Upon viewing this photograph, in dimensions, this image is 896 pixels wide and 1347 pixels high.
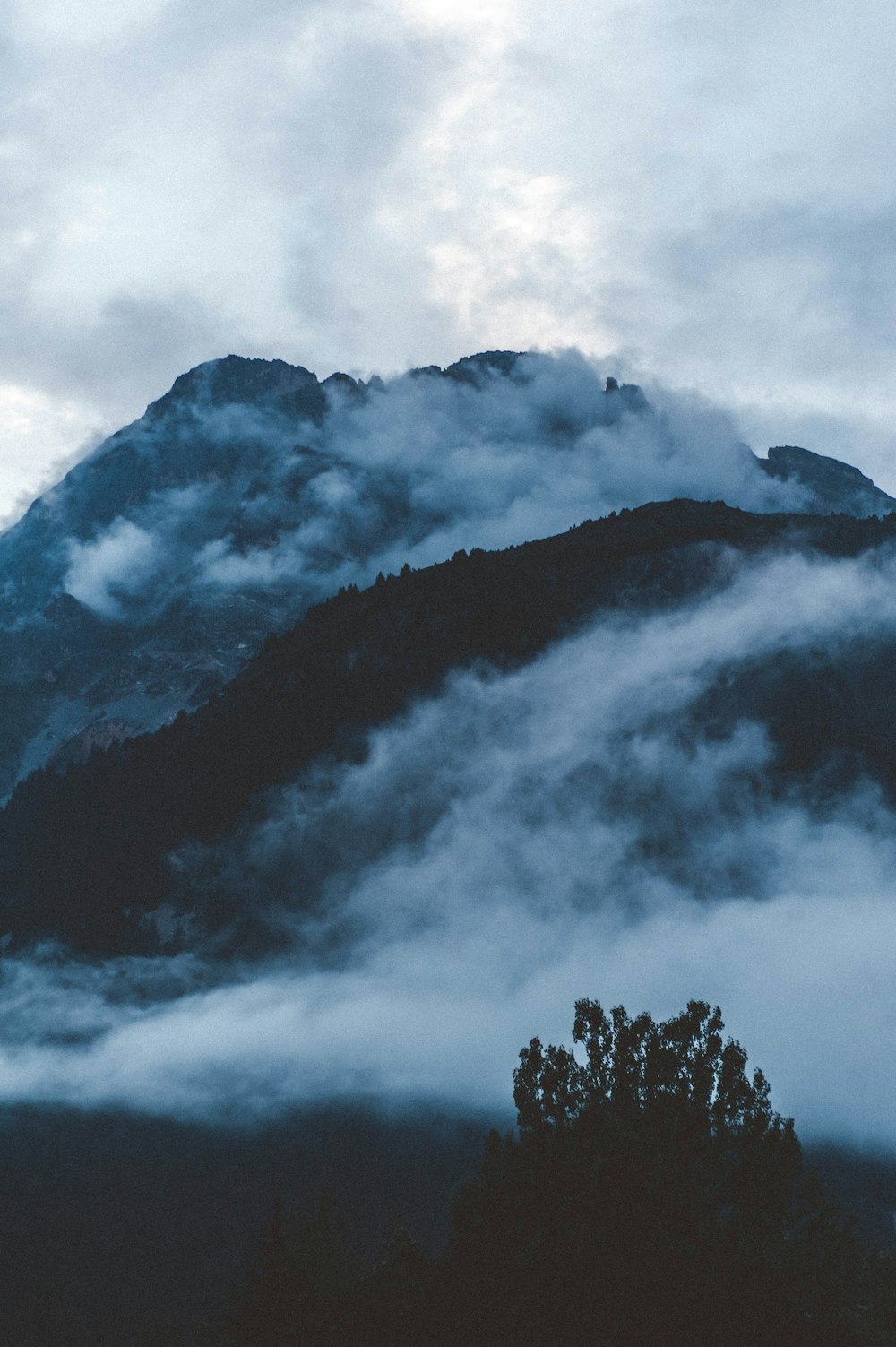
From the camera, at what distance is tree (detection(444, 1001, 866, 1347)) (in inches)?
2098

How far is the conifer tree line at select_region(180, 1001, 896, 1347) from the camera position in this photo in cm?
5350

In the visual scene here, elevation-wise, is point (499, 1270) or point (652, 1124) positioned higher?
point (652, 1124)

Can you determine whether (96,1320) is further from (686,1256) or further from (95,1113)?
(686,1256)

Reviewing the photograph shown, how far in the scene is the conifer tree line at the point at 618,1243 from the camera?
176 ft

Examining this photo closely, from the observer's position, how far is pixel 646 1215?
182 feet

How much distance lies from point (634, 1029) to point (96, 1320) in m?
113

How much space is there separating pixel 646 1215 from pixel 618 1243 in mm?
1684

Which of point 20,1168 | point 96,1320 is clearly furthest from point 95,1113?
point 96,1320

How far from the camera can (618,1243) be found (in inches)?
2163

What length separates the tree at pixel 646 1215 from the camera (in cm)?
5328

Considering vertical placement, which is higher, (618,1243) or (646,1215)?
(646,1215)

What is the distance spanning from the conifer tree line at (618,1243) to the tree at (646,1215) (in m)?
0.08

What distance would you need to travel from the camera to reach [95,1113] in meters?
198

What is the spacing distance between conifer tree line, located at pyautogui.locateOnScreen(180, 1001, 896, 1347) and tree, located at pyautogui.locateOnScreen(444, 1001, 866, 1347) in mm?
80
